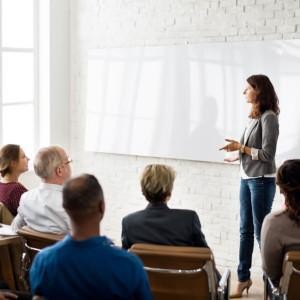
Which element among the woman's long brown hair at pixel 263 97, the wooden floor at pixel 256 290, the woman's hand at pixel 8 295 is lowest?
the wooden floor at pixel 256 290

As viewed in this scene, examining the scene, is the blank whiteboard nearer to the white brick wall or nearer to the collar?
the white brick wall

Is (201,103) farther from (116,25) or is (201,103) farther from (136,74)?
(116,25)

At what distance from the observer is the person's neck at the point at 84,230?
1.89 metres

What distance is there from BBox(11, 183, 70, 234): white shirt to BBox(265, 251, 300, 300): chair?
1128mm

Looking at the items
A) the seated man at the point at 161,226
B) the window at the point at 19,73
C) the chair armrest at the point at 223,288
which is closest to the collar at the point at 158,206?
the seated man at the point at 161,226

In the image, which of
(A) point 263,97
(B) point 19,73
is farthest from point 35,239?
(B) point 19,73

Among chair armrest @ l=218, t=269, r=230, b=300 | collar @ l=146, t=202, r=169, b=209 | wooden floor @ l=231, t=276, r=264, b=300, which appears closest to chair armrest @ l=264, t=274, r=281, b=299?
chair armrest @ l=218, t=269, r=230, b=300

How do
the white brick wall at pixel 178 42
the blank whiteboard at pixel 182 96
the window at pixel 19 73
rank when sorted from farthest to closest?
the window at pixel 19 73 < the white brick wall at pixel 178 42 < the blank whiteboard at pixel 182 96

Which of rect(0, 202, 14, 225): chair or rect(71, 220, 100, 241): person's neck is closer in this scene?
rect(71, 220, 100, 241): person's neck

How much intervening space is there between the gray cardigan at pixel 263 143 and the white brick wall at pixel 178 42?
0.87 metres

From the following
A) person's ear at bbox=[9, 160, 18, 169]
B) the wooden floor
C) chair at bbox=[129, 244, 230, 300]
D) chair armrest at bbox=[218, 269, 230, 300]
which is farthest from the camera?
the wooden floor

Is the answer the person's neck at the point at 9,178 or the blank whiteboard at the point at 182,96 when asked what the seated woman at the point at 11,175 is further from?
the blank whiteboard at the point at 182,96

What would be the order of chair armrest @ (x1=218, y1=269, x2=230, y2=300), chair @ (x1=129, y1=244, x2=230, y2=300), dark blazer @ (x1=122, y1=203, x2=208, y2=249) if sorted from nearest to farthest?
1. chair @ (x1=129, y1=244, x2=230, y2=300)
2. chair armrest @ (x1=218, y1=269, x2=230, y2=300)
3. dark blazer @ (x1=122, y1=203, x2=208, y2=249)

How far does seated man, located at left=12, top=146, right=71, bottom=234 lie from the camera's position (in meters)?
2.98
